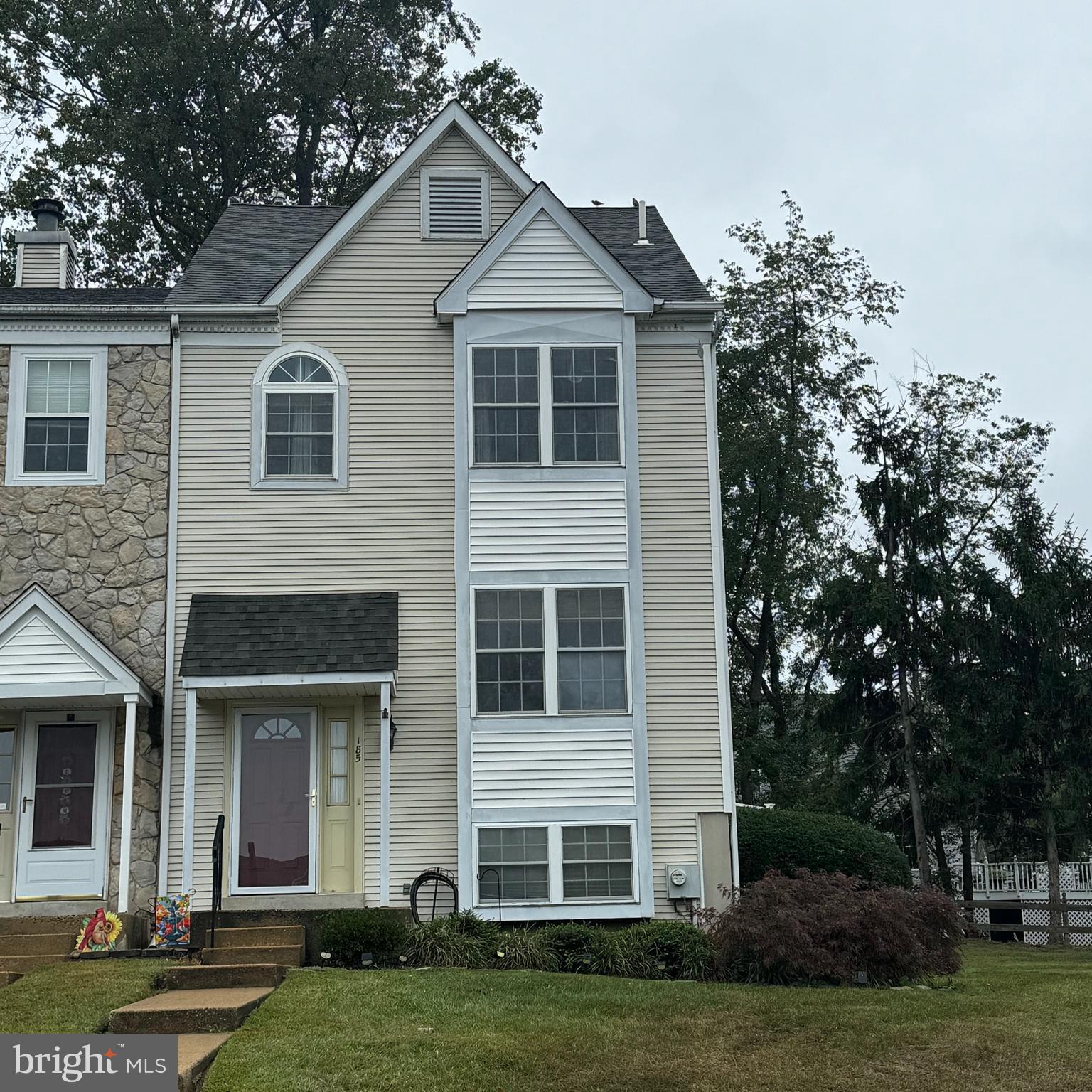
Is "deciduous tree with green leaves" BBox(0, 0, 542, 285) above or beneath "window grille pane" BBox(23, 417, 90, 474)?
above

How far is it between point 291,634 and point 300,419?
274 centimetres

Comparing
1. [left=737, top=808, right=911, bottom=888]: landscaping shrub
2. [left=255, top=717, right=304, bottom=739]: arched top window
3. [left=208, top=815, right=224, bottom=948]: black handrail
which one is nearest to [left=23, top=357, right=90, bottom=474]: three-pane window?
[left=255, top=717, right=304, bottom=739]: arched top window

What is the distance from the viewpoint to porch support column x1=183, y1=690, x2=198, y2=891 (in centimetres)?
1564

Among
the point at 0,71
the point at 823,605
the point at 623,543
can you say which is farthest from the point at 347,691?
the point at 0,71

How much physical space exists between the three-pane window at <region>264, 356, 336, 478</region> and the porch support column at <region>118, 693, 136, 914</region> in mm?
3267

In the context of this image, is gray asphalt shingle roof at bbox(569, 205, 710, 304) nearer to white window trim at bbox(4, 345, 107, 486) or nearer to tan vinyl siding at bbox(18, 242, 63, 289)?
white window trim at bbox(4, 345, 107, 486)

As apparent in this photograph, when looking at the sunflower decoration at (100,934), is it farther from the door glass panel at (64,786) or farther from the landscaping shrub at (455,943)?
the landscaping shrub at (455,943)

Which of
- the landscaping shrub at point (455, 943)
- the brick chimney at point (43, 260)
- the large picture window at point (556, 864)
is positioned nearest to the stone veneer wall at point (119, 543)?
the brick chimney at point (43, 260)

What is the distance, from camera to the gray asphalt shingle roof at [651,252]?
59.1 feet

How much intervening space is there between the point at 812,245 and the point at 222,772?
23.6 m

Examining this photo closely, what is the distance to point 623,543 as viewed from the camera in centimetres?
1666

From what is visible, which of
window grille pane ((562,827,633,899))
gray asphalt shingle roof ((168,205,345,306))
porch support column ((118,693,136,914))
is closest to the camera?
porch support column ((118,693,136,914))

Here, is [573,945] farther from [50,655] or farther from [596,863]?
[50,655]

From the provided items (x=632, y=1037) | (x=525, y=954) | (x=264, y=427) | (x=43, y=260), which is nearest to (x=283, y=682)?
(x=264, y=427)
